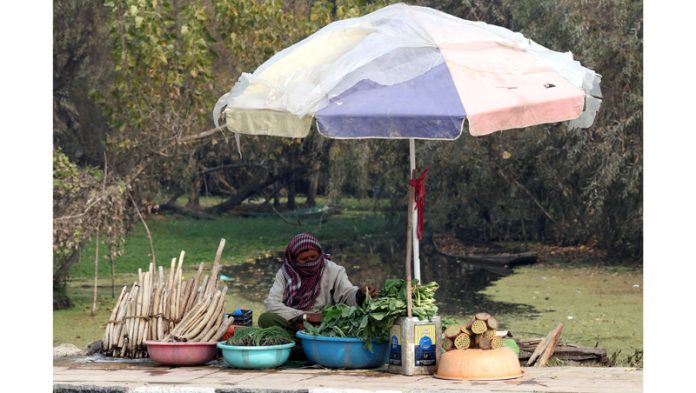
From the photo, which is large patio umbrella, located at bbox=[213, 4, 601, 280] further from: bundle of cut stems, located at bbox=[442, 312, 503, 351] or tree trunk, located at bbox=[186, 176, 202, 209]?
tree trunk, located at bbox=[186, 176, 202, 209]

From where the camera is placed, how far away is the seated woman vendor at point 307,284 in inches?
272

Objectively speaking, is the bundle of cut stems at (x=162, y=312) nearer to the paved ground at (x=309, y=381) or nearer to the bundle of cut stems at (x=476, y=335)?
the paved ground at (x=309, y=381)

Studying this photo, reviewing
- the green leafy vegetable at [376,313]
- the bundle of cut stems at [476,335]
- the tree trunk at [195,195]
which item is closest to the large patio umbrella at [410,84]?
the green leafy vegetable at [376,313]

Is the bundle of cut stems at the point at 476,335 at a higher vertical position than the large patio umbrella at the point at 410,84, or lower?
lower

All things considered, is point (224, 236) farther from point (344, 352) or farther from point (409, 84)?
point (409, 84)

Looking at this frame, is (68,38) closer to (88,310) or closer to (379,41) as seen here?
(88,310)

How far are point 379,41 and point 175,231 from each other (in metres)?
17.2

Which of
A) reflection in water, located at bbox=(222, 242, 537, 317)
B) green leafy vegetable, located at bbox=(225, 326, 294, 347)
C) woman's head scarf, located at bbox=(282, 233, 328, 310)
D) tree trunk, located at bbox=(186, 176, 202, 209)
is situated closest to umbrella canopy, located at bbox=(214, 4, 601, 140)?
woman's head scarf, located at bbox=(282, 233, 328, 310)

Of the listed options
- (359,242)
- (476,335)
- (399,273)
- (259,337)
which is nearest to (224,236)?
(359,242)

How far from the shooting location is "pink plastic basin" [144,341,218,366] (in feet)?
21.5

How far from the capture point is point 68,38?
50.5 feet

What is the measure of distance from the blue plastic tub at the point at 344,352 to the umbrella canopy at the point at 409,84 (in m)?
1.14

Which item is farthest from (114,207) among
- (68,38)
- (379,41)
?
(379,41)

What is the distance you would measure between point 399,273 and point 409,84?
39.2 feet
